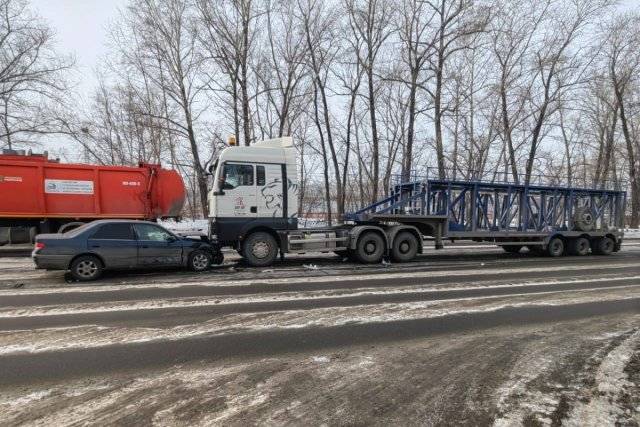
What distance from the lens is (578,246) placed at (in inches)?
657

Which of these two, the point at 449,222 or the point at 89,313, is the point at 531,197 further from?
the point at 89,313

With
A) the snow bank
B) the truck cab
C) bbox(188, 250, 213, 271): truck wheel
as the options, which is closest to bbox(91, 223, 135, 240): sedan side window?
bbox(188, 250, 213, 271): truck wheel

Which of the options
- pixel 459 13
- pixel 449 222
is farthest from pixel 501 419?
pixel 459 13

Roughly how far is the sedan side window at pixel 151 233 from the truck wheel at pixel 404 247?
6831 mm

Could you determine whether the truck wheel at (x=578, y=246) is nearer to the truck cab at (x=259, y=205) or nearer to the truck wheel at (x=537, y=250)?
the truck wheel at (x=537, y=250)

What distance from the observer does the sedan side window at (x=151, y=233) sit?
10.1 m

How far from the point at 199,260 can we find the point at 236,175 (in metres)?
2.49

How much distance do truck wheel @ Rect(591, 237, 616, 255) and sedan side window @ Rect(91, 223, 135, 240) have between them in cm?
1777

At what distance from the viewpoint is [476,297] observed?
26.8ft

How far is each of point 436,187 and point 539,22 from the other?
23.5 meters

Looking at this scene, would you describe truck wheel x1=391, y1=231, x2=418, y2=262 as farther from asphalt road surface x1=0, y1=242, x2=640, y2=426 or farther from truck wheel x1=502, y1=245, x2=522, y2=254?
truck wheel x1=502, y1=245, x2=522, y2=254

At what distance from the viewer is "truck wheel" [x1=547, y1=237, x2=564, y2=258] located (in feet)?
52.6

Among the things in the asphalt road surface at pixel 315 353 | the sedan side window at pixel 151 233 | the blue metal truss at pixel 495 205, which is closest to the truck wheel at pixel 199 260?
the sedan side window at pixel 151 233

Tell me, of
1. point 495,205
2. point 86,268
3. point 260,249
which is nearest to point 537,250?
point 495,205
